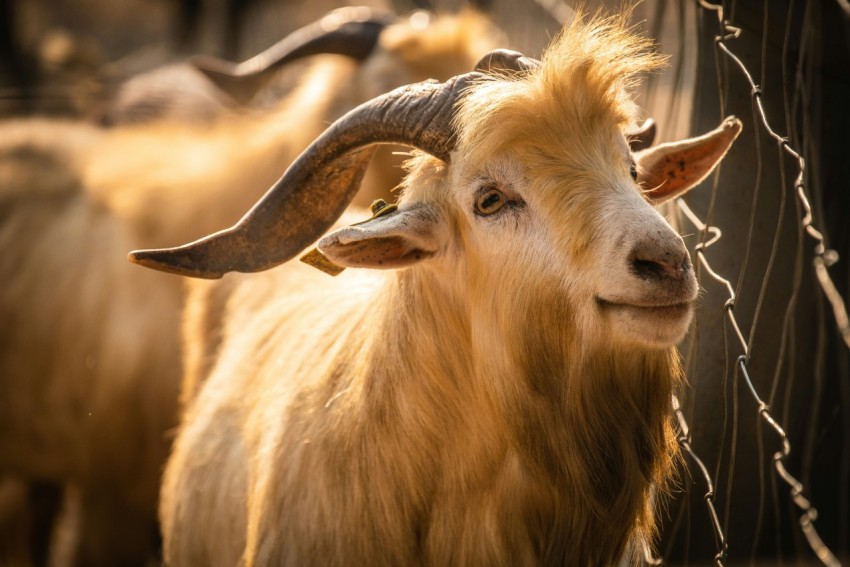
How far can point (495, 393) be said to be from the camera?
2.98 m

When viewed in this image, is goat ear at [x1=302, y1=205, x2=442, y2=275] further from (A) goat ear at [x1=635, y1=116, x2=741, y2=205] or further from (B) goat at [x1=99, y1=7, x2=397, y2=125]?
(B) goat at [x1=99, y1=7, x2=397, y2=125]

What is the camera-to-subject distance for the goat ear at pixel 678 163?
331 centimetres

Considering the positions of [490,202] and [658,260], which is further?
[490,202]

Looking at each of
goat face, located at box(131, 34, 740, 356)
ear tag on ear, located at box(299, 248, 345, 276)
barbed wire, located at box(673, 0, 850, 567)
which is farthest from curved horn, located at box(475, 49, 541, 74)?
ear tag on ear, located at box(299, 248, 345, 276)

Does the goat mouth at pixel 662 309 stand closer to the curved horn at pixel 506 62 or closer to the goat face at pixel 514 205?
the goat face at pixel 514 205

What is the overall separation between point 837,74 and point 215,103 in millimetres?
7002

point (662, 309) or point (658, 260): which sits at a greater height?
point (658, 260)

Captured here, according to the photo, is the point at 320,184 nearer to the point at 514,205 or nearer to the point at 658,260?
the point at 514,205

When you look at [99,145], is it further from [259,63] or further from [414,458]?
[414,458]

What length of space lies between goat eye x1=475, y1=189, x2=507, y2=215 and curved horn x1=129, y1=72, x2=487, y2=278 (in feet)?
0.70

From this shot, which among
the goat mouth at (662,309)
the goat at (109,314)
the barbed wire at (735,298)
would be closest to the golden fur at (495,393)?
the goat mouth at (662,309)

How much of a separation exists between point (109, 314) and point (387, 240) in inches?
142

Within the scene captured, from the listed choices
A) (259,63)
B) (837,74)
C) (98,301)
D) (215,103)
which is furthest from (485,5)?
(837,74)

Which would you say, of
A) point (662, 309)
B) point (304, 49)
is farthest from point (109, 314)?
point (662, 309)
